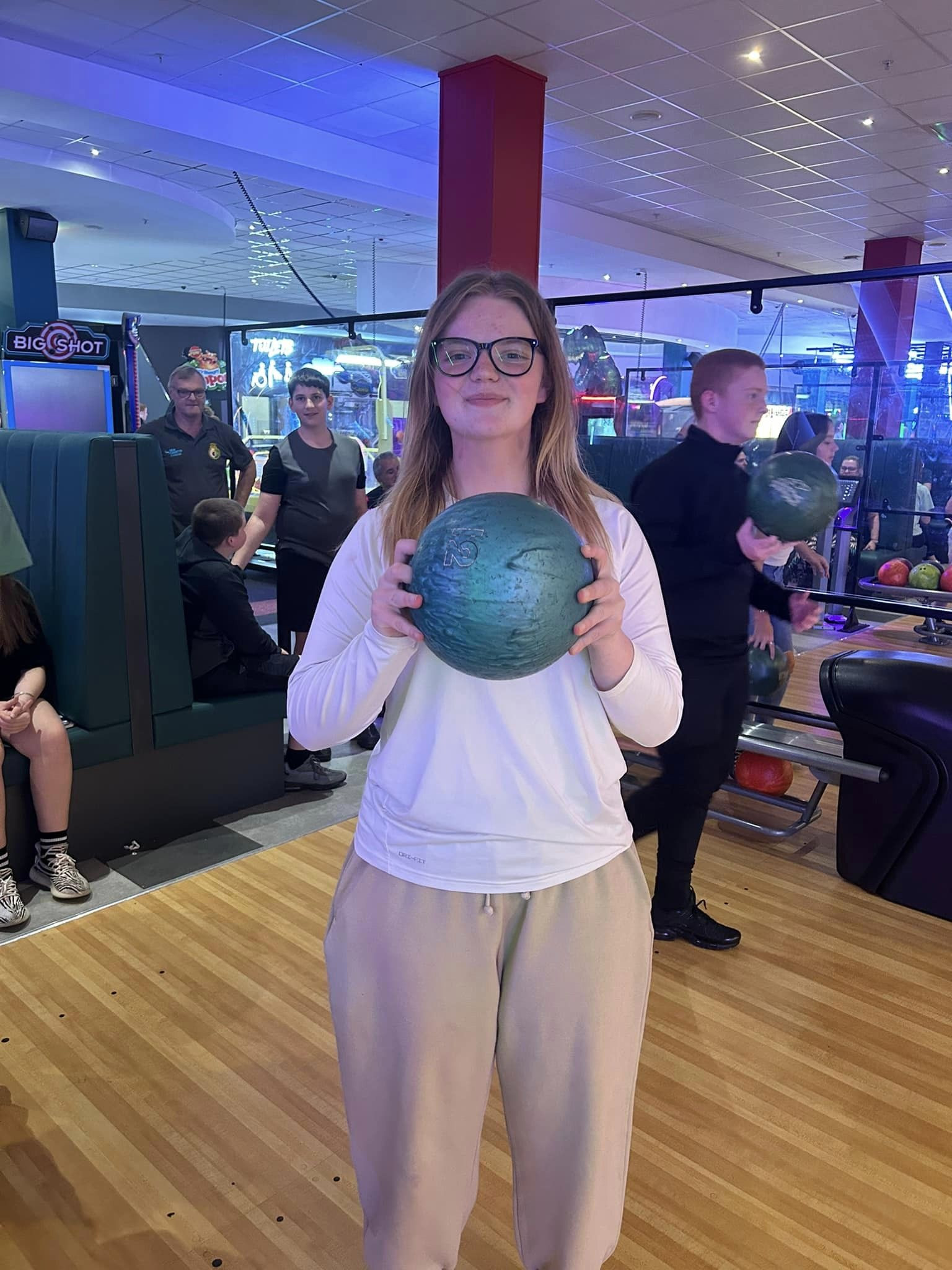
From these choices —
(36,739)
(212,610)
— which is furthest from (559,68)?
(36,739)

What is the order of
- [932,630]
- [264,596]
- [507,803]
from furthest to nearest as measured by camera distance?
[264,596] → [932,630] → [507,803]

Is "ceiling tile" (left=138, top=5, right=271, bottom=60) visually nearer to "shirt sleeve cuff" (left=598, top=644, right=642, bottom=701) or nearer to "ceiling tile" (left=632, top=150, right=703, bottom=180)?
"ceiling tile" (left=632, top=150, right=703, bottom=180)

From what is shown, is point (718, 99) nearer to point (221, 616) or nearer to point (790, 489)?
point (790, 489)

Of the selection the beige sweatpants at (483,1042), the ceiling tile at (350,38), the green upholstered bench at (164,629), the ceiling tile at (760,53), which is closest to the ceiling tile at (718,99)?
the ceiling tile at (760,53)

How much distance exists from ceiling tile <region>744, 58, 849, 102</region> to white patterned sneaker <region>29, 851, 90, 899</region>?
5.14m

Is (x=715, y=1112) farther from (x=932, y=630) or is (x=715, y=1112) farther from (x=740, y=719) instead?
(x=932, y=630)

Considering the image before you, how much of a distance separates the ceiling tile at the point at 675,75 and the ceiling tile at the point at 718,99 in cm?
7

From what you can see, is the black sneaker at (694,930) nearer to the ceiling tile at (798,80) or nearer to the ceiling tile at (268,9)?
the ceiling tile at (268,9)

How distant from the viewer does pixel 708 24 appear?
4445mm

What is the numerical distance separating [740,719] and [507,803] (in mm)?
1507

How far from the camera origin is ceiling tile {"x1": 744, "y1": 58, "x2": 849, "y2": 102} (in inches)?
195

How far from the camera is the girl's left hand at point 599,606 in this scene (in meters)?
1.01

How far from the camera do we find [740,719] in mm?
2436

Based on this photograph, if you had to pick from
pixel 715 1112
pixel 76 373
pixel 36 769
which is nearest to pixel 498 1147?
pixel 715 1112
